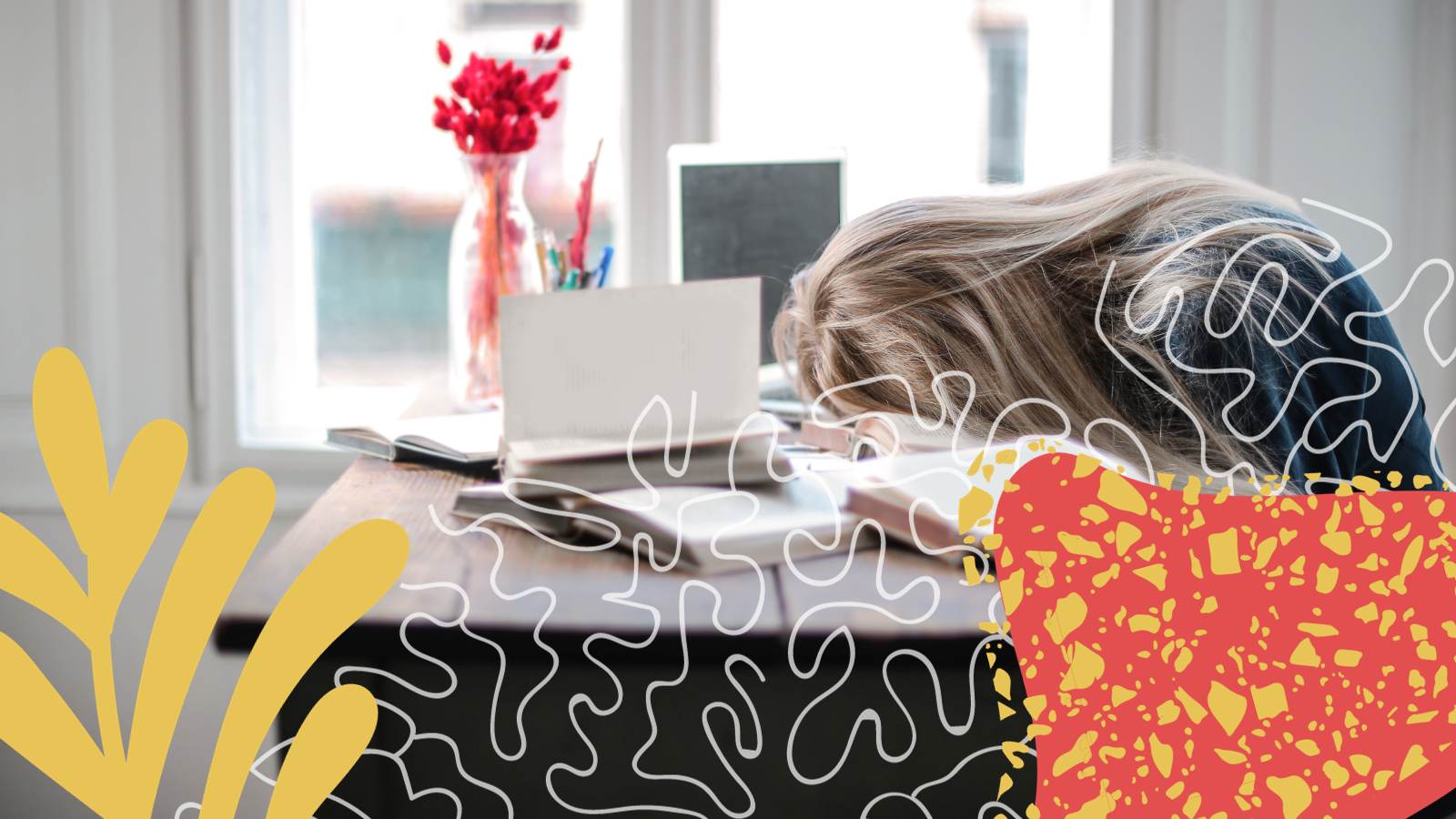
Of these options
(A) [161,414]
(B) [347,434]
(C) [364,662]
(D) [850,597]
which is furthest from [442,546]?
(A) [161,414]

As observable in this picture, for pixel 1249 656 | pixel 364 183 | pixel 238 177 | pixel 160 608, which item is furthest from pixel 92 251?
pixel 1249 656

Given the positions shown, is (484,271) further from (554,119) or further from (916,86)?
(916,86)

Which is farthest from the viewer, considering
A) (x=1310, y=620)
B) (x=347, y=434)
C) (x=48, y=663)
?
(x=48, y=663)

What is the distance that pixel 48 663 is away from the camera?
1.39 metres

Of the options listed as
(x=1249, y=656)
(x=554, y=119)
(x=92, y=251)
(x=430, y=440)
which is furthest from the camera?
(x=554, y=119)

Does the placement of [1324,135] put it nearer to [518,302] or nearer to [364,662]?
[518,302]

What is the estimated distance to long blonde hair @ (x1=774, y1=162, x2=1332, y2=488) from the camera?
1.54 ft

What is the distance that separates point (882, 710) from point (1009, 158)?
52.2 inches

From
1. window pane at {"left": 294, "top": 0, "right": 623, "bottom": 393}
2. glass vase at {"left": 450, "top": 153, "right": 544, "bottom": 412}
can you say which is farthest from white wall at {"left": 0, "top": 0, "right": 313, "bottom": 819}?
glass vase at {"left": 450, "top": 153, "right": 544, "bottom": 412}

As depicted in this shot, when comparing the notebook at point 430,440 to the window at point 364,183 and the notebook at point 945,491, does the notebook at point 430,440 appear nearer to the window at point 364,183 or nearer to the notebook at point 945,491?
the notebook at point 945,491

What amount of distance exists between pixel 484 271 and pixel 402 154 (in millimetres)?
611

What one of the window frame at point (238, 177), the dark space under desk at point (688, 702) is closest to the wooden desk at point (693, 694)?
the dark space under desk at point (688, 702)

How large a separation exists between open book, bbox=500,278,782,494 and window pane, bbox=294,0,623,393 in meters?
1.06

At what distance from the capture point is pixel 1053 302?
0.52 m
